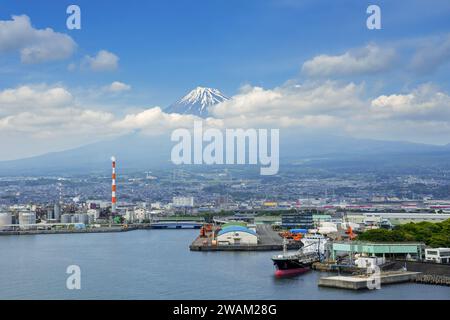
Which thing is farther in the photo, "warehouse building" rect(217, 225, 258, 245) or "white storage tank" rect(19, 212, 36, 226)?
"white storage tank" rect(19, 212, 36, 226)

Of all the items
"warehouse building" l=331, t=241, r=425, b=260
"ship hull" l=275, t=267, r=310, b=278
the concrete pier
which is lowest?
"ship hull" l=275, t=267, r=310, b=278

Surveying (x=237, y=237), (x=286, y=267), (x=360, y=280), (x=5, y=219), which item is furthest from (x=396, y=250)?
(x=5, y=219)

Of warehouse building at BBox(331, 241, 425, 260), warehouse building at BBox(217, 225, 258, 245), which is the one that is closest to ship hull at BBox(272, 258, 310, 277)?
warehouse building at BBox(331, 241, 425, 260)

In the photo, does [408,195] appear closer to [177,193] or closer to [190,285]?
[177,193]

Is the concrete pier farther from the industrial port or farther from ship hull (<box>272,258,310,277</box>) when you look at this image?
ship hull (<box>272,258,310,277</box>)

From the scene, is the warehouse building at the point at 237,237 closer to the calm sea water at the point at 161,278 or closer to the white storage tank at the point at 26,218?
the calm sea water at the point at 161,278

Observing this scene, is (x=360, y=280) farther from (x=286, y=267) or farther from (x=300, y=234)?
(x=300, y=234)
